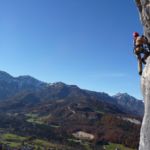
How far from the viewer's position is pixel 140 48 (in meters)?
27.3

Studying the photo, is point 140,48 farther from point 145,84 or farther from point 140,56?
point 145,84

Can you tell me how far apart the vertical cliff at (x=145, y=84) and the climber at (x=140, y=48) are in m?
0.54

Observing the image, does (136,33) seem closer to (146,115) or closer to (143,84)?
(143,84)

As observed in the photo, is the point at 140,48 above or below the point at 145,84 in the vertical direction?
above

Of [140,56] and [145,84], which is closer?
→ [145,84]

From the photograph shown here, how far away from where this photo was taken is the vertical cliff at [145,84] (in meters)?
23.7

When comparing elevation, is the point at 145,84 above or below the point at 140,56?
below

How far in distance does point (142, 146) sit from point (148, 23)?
375 inches

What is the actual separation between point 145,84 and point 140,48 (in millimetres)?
3187

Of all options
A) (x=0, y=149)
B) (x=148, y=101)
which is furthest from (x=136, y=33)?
(x=0, y=149)

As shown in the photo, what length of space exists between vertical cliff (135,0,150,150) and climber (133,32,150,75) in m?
0.54

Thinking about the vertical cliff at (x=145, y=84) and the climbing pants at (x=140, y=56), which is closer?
the vertical cliff at (x=145, y=84)

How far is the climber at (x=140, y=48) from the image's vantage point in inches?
1078

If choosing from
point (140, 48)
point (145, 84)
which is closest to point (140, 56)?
point (140, 48)
